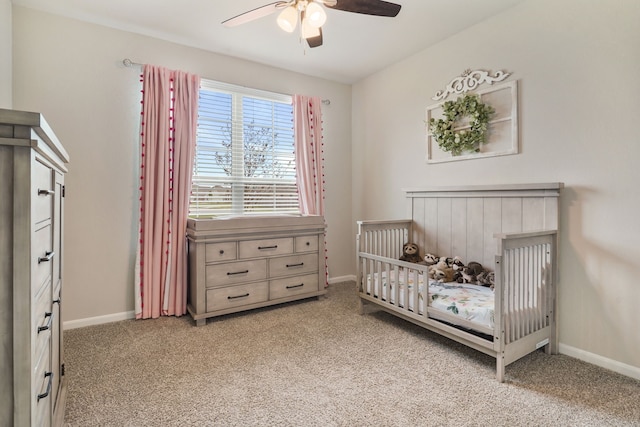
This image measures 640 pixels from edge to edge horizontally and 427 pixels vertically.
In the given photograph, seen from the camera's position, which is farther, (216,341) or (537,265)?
(216,341)

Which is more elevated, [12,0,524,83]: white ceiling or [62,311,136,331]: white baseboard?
[12,0,524,83]: white ceiling

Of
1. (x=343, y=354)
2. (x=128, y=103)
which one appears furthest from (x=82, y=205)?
(x=343, y=354)

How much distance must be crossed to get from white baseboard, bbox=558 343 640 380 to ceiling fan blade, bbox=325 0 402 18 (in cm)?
245

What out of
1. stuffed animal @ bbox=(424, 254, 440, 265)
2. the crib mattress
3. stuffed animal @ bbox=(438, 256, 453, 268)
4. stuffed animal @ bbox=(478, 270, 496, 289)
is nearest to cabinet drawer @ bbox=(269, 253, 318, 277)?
the crib mattress

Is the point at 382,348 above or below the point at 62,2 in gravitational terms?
below

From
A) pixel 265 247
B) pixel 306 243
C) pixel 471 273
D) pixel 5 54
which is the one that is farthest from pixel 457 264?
pixel 5 54

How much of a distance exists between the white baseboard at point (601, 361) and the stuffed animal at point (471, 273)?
0.67 meters

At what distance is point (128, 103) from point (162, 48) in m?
0.61

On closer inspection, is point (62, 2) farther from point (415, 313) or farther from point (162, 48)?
point (415, 313)

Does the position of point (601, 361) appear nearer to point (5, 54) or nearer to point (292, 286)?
point (292, 286)

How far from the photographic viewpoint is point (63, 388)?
66.0 inches

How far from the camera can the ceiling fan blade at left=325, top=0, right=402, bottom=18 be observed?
1.81 metres

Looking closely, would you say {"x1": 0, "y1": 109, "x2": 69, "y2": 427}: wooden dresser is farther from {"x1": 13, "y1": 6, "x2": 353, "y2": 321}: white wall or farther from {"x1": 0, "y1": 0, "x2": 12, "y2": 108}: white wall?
{"x1": 13, "y1": 6, "x2": 353, "y2": 321}: white wall

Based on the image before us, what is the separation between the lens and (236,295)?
283cm
